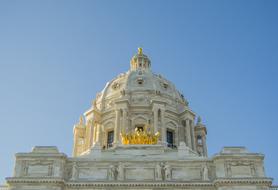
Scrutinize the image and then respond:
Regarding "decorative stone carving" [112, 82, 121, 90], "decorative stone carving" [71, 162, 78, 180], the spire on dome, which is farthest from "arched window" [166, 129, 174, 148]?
"decorative stone carving" [71, 162, 78, 180]

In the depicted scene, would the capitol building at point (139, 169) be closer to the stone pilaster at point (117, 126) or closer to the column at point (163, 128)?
the stone pilaster at point (117, 126)

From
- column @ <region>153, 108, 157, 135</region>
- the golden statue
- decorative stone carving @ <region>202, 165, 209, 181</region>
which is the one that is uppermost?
column @ <region>153, 108, 157, 135</region>

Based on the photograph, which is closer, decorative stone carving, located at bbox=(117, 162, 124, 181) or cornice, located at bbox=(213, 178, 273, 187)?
cornice, located at bbox=(213, 178, 273, 187)

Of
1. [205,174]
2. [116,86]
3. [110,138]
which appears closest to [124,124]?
[110,138]

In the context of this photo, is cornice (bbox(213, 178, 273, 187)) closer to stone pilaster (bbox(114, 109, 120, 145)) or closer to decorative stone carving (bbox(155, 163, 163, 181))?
decorative stone carving (bbox(155, 163, 163, 181))

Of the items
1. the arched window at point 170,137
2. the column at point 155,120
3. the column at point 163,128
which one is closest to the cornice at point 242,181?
the column at point 163,128

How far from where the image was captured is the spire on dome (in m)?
71.3

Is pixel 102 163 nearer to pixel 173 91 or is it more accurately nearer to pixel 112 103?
pixel 112 103

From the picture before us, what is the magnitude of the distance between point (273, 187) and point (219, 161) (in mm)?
4919

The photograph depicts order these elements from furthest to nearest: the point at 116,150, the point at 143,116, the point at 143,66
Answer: the point at 143,66 < the point at 143,116 < the point at 116,150

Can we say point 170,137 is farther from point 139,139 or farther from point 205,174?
point 205,174

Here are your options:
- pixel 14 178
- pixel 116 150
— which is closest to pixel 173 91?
pixel 116 150

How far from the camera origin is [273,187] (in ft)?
130

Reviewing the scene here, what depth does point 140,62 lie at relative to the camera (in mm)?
71688
